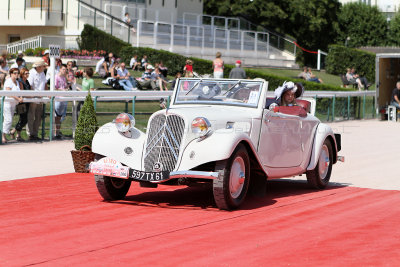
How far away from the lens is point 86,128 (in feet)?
45.6

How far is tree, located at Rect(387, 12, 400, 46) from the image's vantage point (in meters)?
80.9

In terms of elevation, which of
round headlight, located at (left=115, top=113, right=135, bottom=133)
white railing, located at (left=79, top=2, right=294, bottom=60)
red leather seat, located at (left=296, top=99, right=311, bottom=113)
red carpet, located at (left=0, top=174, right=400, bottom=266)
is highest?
white railing, located at (left=79, top=2, right=294, bottom=60)

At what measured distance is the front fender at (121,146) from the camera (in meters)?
10.1

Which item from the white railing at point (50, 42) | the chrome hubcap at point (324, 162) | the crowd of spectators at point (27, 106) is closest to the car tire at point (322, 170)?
the chrome hubcap at point (324, 162)

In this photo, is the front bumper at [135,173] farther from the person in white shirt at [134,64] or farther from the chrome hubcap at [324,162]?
the person in white shirt at [134,64]

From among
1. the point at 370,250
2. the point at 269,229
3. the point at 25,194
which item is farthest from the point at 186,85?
the point at 370,250

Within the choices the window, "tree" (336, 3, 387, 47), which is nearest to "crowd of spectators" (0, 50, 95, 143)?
the window

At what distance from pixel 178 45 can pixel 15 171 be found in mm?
31199

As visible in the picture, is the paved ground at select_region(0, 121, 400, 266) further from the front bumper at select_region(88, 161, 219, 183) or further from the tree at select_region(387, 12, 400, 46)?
the tree at select_region(387, 12, 400, 46)

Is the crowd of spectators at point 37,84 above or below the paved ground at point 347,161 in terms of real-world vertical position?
above

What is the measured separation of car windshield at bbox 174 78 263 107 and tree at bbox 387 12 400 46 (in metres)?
72.1

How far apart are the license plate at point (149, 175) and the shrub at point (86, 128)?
4273 mm

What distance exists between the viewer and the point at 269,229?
27.8 ft

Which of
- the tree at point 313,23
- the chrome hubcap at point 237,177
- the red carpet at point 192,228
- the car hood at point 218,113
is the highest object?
the tree at point 313,23
